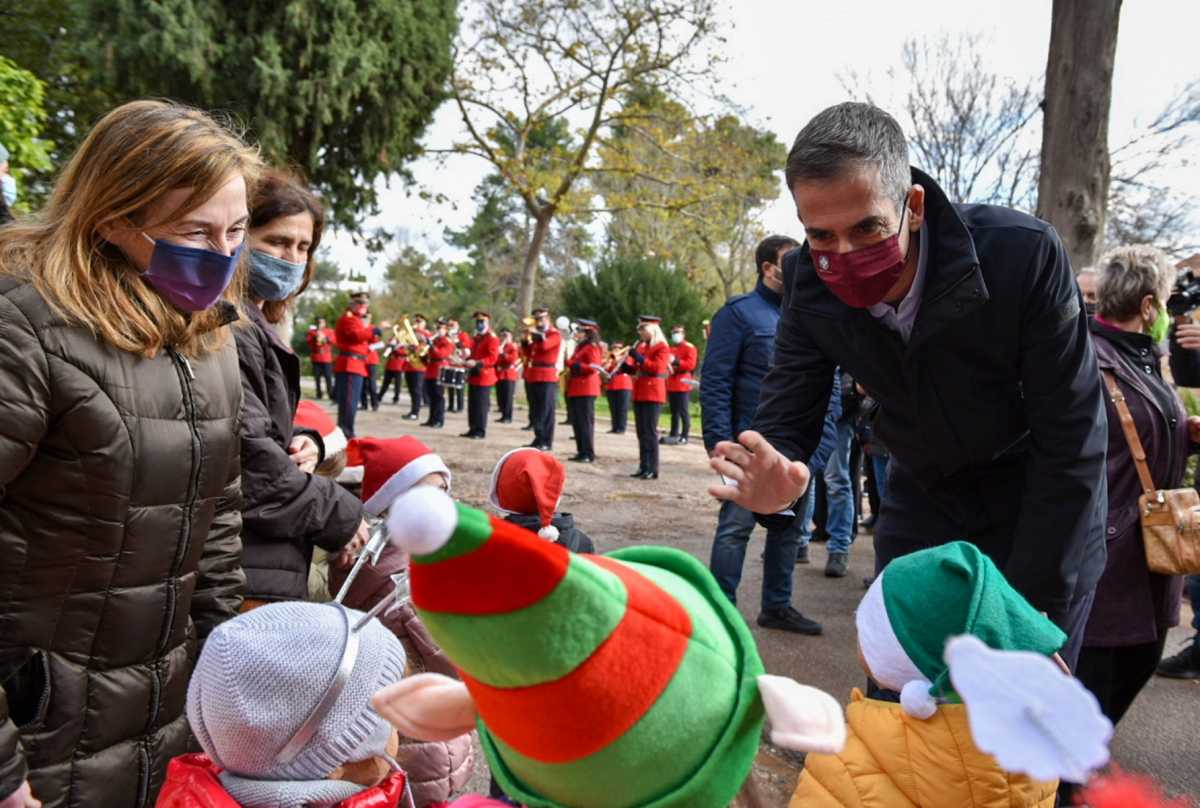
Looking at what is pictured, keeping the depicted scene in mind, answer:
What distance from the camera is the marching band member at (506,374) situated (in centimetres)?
1888

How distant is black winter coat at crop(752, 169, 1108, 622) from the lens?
209 cm

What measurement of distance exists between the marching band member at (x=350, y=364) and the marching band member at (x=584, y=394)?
368cm

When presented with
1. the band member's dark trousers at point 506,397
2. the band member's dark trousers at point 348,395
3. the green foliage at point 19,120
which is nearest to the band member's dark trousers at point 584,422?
the band member's dark trousers at point 348,395

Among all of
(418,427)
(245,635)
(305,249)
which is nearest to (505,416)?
(418,427)

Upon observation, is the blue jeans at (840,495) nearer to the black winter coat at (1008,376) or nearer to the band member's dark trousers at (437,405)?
the black winter coat at (1008,376)

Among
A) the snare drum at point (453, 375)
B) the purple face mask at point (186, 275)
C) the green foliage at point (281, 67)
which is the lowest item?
the snare drum at point (453, 375)

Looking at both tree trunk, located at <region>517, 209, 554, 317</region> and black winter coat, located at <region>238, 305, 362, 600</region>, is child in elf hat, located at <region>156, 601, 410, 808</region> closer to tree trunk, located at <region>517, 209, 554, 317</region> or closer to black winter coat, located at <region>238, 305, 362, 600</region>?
black winter coat, located at <region>238, 305, 362, 600</region>

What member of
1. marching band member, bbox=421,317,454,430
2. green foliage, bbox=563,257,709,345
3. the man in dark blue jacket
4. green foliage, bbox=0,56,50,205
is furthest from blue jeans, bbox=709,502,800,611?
green foliage, bbox=563,257,709,345

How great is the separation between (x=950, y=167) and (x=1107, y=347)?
70.4 feet

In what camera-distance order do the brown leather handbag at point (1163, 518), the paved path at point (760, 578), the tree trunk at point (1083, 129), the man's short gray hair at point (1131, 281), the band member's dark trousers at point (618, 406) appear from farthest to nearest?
the band member's dark trousers at point (618, 406)
the tree trunk at point (1083, 129)
the paved path at point (760, 578)
the man's short gray hair at point (1131, 281)
the brown leather handbag at point (1163, 518)

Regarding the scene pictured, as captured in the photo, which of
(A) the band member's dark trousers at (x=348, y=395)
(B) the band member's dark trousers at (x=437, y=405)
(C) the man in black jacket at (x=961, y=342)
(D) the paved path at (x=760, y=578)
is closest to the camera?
(C) the man in black jacket at (x=961, y=342)

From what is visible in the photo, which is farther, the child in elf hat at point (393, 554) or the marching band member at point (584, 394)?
the marching band member at point (584, 394)

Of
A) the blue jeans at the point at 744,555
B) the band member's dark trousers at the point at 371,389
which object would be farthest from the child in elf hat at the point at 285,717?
the band member's dark trousers at the point at 371,389

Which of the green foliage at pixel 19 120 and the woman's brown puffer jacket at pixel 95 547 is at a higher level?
the green foliage at pixel 19 120
